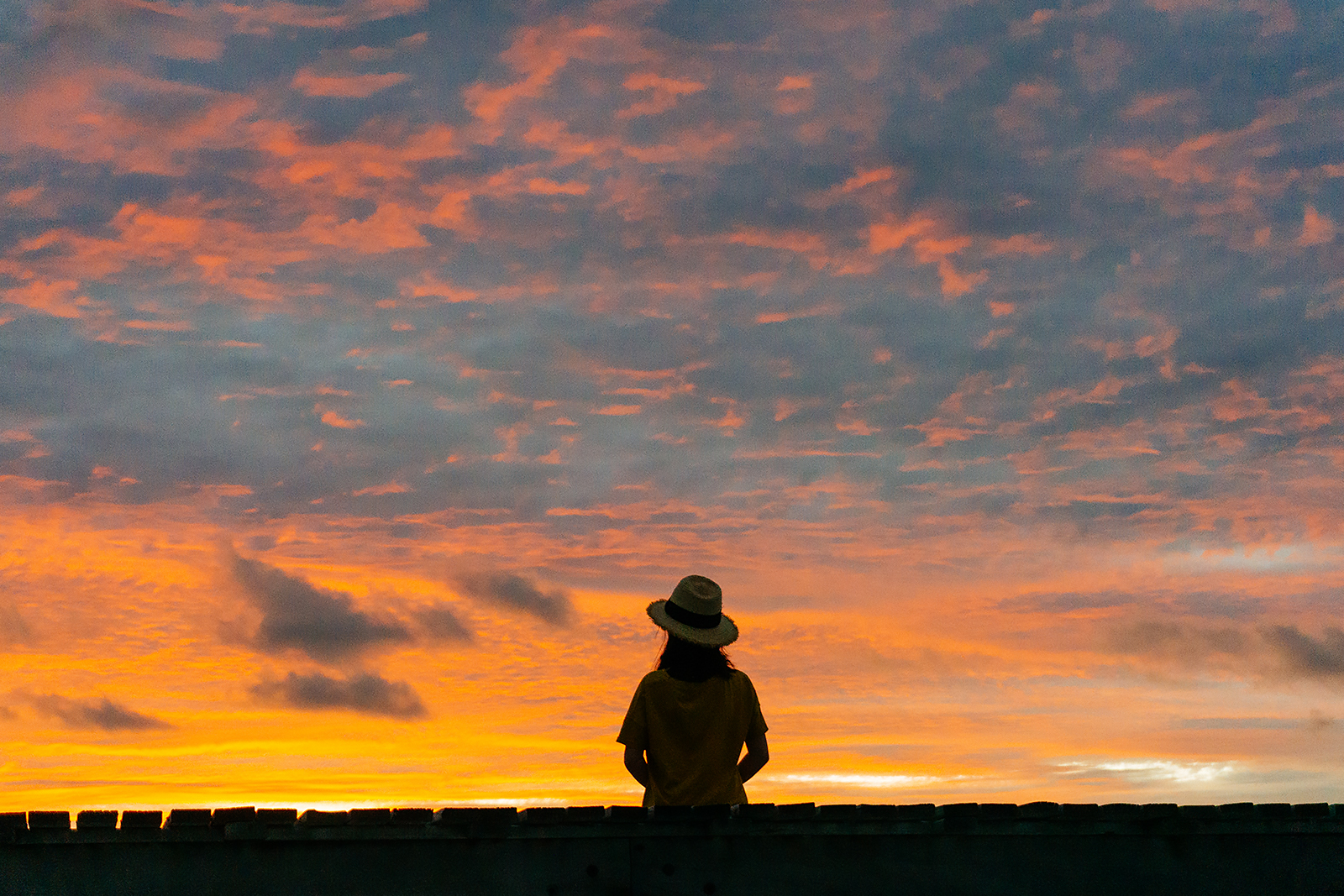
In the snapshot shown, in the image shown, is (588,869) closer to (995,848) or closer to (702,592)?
(702,592)

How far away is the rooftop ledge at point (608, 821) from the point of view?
8.96 meters

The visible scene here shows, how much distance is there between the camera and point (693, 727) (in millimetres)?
9516

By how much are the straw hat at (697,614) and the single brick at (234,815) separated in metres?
3.16

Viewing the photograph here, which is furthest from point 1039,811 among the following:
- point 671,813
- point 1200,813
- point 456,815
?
point 456,815

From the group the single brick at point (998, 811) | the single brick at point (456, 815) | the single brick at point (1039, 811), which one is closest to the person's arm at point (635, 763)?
the single brick at point (456, 815)

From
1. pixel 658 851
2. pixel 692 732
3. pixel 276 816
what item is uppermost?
pixel 692 732

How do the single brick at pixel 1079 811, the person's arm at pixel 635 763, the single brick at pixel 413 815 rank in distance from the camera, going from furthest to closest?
the single brick at pixel 1079 811, the person's arm at pixel 635 763, the single brick at pixel 413 815

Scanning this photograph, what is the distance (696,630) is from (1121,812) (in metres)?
3.50

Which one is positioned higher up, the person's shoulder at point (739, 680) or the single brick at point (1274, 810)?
the person's shoulder at point (739, 680)

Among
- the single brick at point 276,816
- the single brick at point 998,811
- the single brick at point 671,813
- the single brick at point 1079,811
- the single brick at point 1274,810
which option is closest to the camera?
the single brick at point 276,816

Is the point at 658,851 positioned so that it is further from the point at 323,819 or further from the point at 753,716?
the point at 323,819

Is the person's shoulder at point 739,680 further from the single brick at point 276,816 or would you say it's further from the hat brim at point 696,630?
the single brick at point 276,816

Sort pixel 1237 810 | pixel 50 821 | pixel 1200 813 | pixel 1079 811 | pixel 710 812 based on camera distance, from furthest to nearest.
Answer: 1. pixel 1237 810
2. pixel 1200 813
3. pixel 1079 811
4. pixel 710 812
5. pixel 50 821

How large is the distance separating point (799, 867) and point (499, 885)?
212 cm
